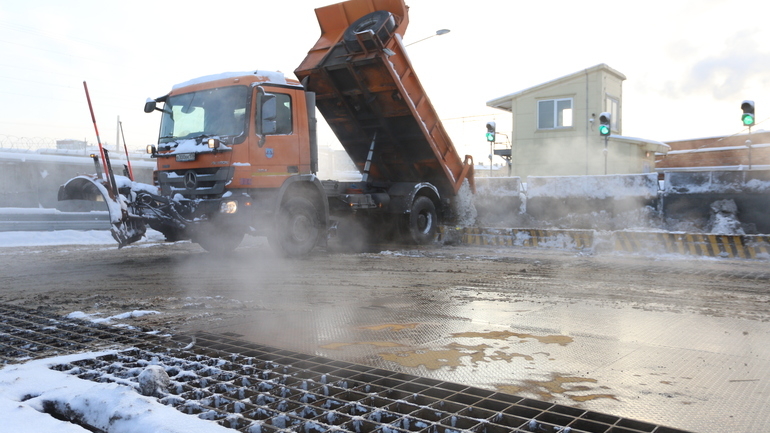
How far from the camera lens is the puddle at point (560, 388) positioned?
3125 millimetres

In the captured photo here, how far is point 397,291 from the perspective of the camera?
6660 mm

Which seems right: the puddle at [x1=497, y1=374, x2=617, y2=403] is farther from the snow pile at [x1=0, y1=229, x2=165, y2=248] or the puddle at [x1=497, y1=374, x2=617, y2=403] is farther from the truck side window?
the snow pile at [x1=0, y1=229, x2=165, y2=248]

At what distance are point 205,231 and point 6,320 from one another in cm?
396

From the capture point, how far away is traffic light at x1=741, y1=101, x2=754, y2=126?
14.8 m

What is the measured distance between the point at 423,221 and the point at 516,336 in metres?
8.41

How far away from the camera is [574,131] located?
2444cm

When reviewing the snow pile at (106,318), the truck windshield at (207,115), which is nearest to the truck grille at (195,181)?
the truck windshield at (207,115)

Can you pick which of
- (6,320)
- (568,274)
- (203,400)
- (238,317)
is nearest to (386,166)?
(568,274)

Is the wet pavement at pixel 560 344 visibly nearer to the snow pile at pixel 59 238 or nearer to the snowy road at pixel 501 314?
the snowy road at pixel 501 314

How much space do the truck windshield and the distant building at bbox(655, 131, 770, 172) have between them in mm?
19177

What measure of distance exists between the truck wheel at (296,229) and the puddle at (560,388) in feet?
22.2

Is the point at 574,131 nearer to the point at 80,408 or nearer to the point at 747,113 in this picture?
the point at 747,113

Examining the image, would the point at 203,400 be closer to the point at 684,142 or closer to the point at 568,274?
the point at 568,274

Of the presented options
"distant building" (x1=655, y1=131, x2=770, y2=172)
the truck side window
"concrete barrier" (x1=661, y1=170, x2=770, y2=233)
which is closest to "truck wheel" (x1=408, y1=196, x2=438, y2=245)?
the truck side window
